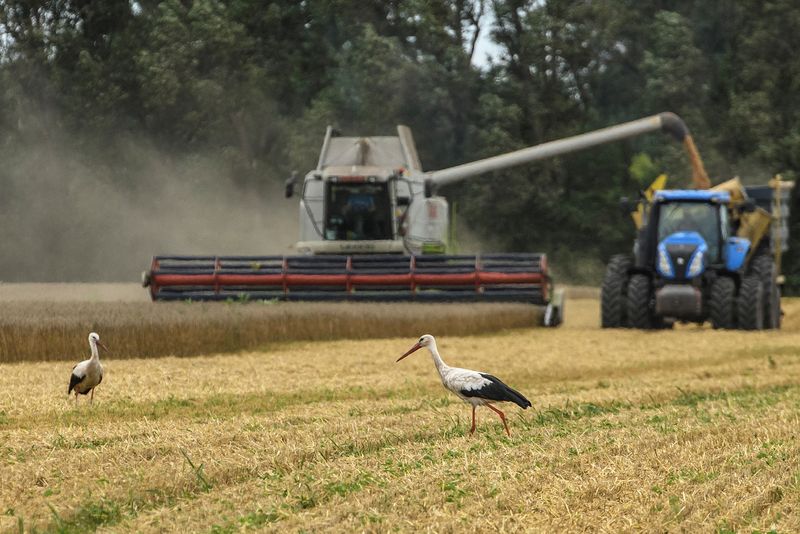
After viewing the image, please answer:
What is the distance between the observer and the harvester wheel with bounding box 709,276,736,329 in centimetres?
2220

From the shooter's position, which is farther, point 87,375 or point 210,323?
point 210,323

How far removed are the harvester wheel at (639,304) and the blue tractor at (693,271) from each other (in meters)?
0.02

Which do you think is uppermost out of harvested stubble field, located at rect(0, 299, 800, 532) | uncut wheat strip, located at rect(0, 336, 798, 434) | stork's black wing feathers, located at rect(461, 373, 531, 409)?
stork's black wing feathers, located at rect(461, 373, 531, 409)

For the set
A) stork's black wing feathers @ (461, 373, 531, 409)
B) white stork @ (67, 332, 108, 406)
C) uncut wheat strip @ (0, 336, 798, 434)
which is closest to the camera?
stork's black wing feathers @ (461, 373, 531, 409)

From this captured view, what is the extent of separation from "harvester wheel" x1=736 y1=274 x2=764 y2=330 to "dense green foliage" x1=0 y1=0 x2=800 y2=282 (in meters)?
18.4

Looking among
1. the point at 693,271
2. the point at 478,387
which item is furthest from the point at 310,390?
the point at 693,271

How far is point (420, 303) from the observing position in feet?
74.2

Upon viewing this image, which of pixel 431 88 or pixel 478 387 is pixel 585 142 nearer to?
pixel 431 88

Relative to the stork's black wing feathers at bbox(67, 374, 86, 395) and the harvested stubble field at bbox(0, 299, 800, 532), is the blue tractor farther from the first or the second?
the stork's black wing feathers at bbox(67, 374, 86, 395)

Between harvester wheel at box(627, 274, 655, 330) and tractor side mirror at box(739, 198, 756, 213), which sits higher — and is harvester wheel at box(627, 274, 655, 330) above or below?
below

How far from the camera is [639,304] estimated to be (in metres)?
22.5

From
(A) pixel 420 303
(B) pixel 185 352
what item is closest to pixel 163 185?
(A) pixel 420 303

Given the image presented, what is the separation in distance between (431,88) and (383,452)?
35.8 meters

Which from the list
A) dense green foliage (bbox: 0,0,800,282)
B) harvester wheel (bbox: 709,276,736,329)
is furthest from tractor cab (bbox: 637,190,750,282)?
dense green foliage (bbox: 0,0,800,282)
